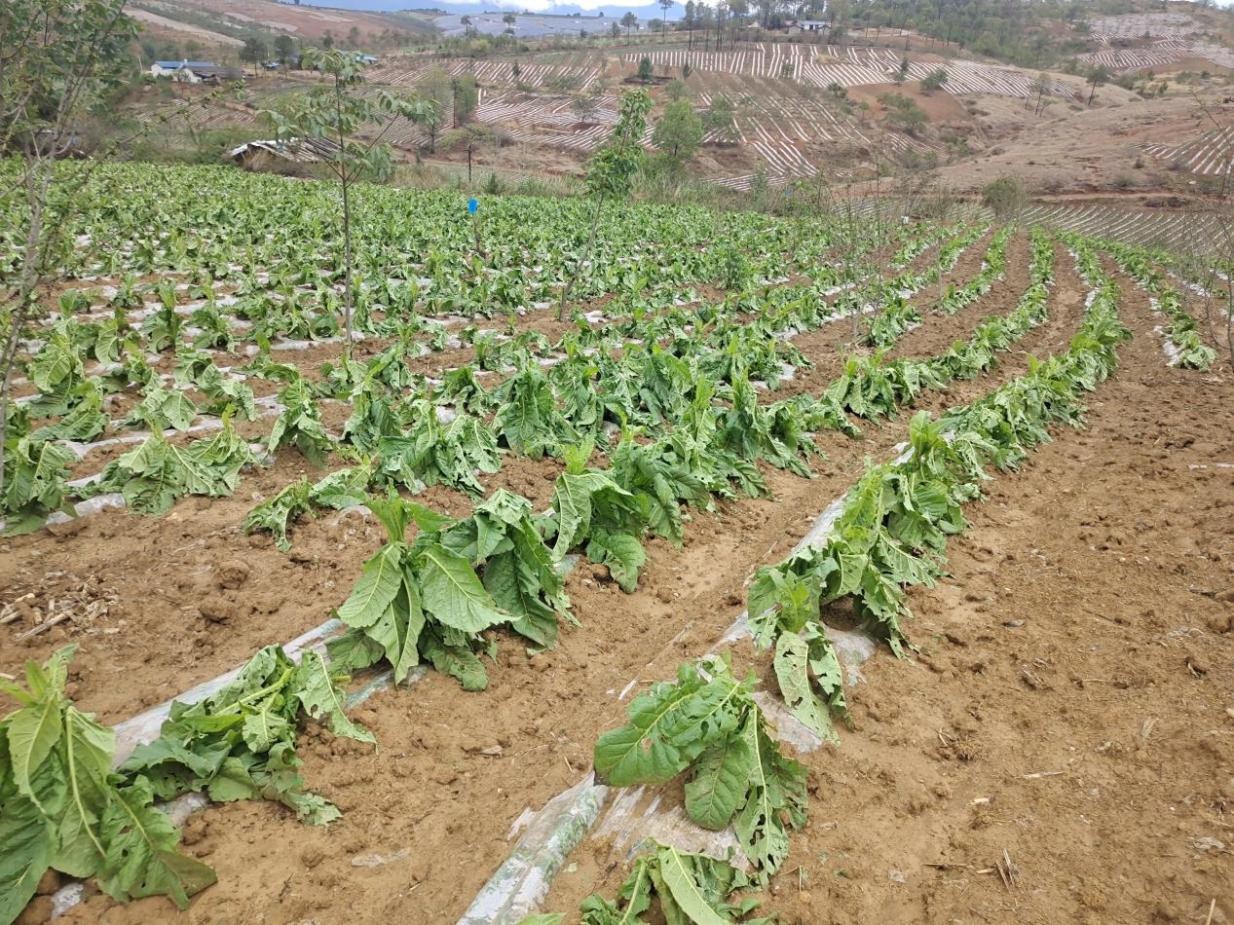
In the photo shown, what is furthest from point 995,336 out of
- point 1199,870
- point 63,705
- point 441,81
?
point 441,81

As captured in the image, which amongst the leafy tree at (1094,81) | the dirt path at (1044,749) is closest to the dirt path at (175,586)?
the dirt path at (1044,749)

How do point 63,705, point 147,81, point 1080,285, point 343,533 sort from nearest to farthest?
point 63,705 → point 343,533 → point 147,81 → point 1080,285

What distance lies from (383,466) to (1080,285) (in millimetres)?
21935

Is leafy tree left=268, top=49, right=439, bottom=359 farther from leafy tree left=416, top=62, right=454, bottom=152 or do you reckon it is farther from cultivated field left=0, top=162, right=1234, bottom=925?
leafy tree left=416, top=62, right=454, bottom=152

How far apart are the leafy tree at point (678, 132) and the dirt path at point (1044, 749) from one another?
50632 mm

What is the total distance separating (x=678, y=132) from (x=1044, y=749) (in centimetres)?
5583

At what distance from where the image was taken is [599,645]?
4113 mm

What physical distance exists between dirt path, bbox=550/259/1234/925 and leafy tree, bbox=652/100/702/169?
50.6m

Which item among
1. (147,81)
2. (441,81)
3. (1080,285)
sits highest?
(441,81)

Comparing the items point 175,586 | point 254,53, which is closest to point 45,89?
point 175,586

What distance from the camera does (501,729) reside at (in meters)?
3.40

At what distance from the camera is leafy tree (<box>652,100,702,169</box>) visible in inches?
2069

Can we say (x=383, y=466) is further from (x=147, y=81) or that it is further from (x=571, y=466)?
(x=147, y=81)

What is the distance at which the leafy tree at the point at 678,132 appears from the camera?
52562mm
